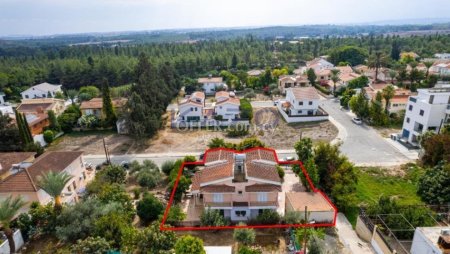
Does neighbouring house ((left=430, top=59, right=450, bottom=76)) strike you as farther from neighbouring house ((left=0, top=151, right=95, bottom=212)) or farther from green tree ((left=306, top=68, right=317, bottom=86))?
neighbouring house ((left=0, top=151, right=95, bottom=212))

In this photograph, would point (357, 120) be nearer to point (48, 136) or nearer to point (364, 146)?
point (364, 146)

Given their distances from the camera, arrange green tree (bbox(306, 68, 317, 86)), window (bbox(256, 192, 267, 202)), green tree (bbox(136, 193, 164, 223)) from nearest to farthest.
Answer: window (bbox(256, 192, 267, 202)), green tree (bbox(136, 193, 164, 223)), green tree (bbox(306, 68, 317, 86))

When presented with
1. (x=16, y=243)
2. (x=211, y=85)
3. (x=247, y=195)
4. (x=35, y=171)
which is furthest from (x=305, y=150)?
(x=211, y=85)

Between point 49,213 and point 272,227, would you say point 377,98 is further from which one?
point 49,213

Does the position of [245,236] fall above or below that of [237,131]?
above

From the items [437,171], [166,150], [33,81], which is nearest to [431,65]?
[437,171]

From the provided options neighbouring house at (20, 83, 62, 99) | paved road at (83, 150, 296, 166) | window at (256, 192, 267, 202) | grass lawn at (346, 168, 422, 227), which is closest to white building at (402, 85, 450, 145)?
grass lawn at (346, 168, 422, 227)
